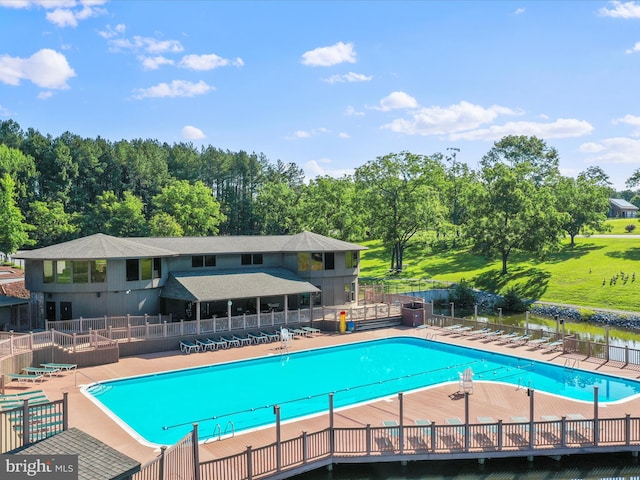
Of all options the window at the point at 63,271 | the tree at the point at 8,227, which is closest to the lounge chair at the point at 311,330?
the window at the point at 63,271

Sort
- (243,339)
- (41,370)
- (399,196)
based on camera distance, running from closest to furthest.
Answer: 1. (41,370)
2. (243,339)
3. (399,196)

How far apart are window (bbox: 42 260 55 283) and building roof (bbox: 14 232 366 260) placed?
0.53 metres

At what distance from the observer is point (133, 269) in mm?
28344

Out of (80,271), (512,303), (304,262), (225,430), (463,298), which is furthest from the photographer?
→ (463,298)

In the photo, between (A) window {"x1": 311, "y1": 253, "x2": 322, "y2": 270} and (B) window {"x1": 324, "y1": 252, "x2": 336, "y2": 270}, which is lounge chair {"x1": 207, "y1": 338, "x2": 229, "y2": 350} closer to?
(A) window {"x1": 311, "y1": 253, "x2": 322, "y2": 270}

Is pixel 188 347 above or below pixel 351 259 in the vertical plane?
below

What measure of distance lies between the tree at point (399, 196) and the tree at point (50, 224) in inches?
A: 1453

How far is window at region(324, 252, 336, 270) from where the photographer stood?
35.0 meters

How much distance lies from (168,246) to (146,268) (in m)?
2.95

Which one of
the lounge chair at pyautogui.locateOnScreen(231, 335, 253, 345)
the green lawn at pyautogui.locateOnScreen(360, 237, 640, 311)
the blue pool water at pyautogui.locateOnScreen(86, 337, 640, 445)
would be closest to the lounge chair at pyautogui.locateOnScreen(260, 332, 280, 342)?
the lounge chair at pyautogui.locateOnScreen(231, 335, 253, 345)

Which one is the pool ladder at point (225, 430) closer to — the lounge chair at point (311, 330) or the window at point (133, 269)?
the lounge chair at point (311, 330)

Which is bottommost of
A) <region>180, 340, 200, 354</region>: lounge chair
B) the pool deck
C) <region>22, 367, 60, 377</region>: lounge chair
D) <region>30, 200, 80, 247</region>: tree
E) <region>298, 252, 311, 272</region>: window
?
the pool deck

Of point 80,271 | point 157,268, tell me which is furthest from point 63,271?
point 157,268

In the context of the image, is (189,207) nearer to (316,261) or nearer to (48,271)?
(316,261)
